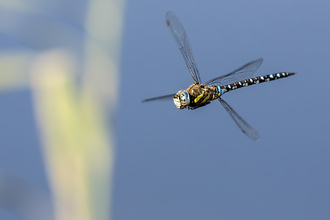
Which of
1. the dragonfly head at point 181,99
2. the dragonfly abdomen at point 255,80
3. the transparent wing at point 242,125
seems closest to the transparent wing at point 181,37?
the dragonfly head at point 181,99

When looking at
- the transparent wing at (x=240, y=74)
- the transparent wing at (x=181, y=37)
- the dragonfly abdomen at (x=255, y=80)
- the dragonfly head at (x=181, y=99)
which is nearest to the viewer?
the dragonfly head at (x=181, y=99)

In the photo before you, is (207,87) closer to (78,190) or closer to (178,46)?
(178,46)

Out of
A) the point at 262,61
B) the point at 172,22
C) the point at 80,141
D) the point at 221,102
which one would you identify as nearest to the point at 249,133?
the point at 221,102

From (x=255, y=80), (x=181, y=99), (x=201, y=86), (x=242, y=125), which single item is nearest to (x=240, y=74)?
(x=255, y=80)

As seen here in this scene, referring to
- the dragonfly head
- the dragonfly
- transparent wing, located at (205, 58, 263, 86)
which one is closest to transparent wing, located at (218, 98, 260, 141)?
the dragonfly

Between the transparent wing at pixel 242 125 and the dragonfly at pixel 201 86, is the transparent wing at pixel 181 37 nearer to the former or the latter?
the dragonfly at pixel 201 86

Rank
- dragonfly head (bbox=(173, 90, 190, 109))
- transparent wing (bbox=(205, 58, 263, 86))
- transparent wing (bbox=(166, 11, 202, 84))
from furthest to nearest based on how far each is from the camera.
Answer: transparent wing (bbox=(205, 58, 263, 86)) < transparent wing (bbox=(166, 11, 202, 84)) < dragonfly head (bbox=(173, 90, 190, 109))

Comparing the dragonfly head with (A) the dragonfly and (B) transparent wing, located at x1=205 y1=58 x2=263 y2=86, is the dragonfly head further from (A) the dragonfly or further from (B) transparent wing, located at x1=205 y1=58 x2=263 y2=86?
(B) transparent wing, located at x1=205 y1=58 x2=263 y2=86
